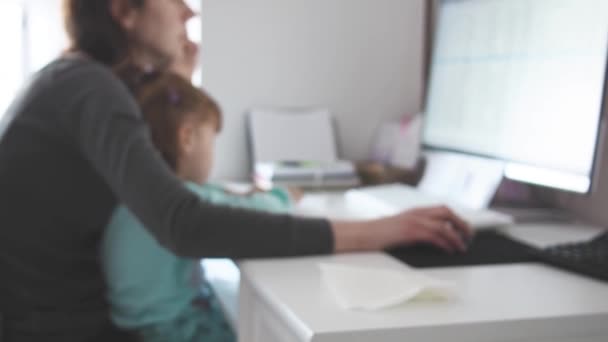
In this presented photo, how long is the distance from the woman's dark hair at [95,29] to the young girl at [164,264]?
0.44ft

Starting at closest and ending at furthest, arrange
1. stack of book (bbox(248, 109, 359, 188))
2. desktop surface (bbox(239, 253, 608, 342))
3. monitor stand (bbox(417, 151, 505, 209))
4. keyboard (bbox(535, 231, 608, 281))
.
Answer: desktop surface (bbox(239, 253, 608, 342))
keyboard (bbox(535, 231, 608, 281))
monitor stand (bbox(417, 151, 505, 209))
stack of book (bbox(248, 109, 359, 188))

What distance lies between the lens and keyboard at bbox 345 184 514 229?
113 cm

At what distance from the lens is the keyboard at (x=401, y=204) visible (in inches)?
44.6

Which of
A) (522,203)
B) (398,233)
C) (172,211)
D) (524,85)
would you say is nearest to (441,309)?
(398,233)

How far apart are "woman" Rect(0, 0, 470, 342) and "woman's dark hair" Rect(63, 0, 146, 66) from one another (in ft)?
0.18

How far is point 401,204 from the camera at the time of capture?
1241mm

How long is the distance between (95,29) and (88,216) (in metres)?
0.32

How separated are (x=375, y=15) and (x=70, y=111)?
100 centimetres

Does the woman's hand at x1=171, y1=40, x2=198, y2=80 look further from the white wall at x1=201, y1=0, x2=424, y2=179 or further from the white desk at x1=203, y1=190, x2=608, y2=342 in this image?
the white desk at x1=203, y1=190, x2=608, y2=342

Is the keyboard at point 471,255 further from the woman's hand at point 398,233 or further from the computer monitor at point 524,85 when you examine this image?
the computer monitor at point 524,85

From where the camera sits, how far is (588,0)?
42.1 inches

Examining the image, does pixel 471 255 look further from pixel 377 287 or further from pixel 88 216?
pixel 88 216

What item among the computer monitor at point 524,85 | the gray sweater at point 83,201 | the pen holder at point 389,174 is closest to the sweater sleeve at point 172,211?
the gray sweater at point 83,201

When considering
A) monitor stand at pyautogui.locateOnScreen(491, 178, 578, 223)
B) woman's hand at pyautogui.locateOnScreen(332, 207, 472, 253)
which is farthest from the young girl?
monitor stand at pyautogui.locateOnScreen(491, 178, 578, 223)
